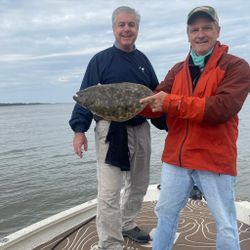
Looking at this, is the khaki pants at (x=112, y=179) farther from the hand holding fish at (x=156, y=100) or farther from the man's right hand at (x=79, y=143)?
the hand holding fish at (x=156, y=100)

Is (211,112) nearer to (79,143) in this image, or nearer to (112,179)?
(112,179)

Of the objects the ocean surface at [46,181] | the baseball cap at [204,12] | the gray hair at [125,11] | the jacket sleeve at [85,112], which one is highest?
the gray hair at [125,11]

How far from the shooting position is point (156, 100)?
358cm

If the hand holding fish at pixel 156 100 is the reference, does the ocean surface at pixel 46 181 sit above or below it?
below

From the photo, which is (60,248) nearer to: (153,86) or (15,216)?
(153,86)

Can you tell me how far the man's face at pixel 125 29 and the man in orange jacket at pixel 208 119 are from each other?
37.9 inches

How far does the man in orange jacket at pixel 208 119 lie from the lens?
3.41 meters

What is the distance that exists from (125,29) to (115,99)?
1031 millimetres

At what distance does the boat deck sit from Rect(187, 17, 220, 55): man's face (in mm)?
2586

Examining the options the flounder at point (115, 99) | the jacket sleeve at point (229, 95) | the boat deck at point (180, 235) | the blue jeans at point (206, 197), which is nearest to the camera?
the jacket sleeve at point (229, 95)

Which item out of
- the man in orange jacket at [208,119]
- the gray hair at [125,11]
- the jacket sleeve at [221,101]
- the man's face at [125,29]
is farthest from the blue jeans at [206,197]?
the gray hair at [125,11]

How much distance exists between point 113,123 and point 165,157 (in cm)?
89

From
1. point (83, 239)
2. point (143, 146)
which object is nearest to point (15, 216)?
point (83, 239)

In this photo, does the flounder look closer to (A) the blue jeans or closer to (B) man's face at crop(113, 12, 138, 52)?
(A) the blue jeans
